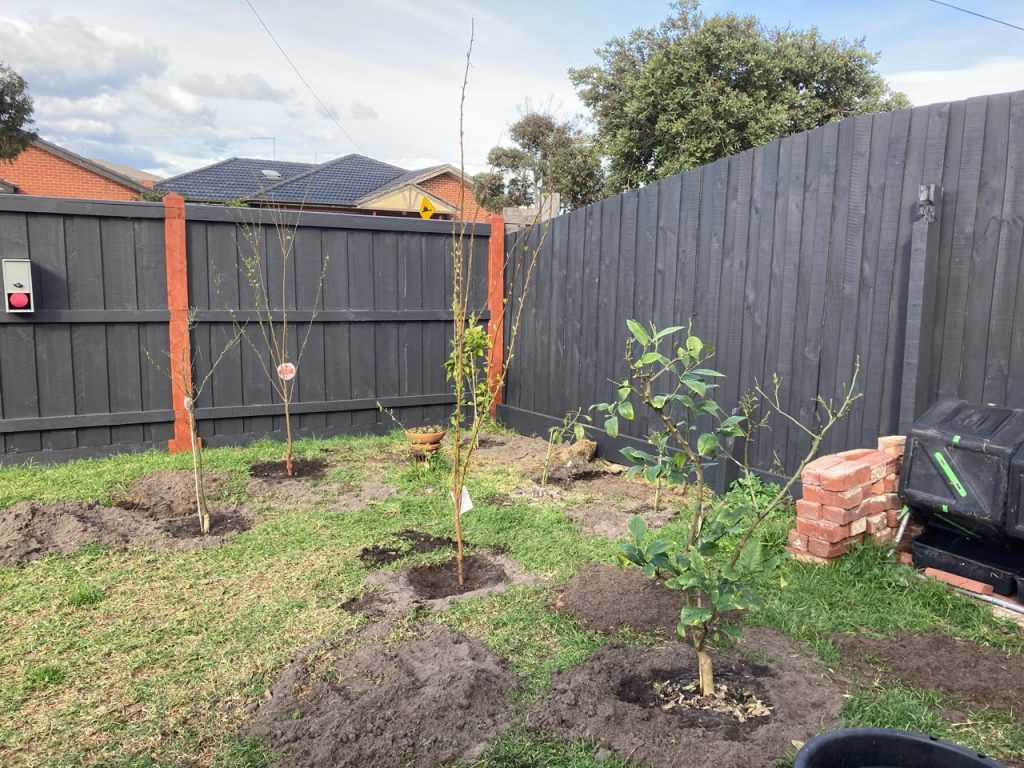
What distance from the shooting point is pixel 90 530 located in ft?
12.6

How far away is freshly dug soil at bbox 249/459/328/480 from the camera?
16.9 ft

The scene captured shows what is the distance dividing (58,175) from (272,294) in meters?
21.7

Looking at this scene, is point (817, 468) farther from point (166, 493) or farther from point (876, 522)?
point (166, 493)

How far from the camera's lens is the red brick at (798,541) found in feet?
10.8

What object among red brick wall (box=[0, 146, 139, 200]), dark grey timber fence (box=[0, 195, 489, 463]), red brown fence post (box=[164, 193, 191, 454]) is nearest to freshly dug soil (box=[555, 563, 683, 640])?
dark grey timber fence (box=[0, 195, 489, 463])

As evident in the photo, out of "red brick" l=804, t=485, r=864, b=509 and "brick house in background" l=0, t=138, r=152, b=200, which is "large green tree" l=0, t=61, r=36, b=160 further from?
"red brick" l=804, t=485, r=864, b=509

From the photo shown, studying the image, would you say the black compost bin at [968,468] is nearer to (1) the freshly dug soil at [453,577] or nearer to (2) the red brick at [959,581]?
(2) the red brick at [959,581]

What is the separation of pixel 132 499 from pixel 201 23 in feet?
20.8

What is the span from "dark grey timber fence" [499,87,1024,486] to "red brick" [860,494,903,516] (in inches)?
15.3

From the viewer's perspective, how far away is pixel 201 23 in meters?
8.31

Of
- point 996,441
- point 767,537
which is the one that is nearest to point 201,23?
point 767,537

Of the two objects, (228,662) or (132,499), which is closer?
(228,662)

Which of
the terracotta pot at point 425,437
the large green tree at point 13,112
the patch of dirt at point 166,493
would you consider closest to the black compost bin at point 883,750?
the patch of dirt at point 166,493

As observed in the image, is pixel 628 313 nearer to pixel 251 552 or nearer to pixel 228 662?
pixel 251 552
